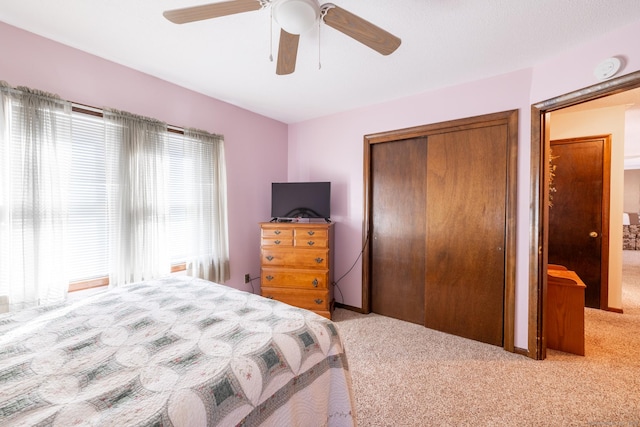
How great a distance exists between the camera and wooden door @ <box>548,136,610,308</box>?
11.1ft

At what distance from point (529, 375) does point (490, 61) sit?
97.0 inches

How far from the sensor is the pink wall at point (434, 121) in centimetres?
203

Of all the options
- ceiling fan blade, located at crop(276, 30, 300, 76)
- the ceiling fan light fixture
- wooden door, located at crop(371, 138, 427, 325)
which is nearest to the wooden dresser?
wooden door, located at crop(371, 138, 427, 325)

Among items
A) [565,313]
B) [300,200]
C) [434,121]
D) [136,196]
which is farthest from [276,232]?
[565,313]

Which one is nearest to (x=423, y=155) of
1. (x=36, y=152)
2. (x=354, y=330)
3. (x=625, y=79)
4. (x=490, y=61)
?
(x=490, y=61)

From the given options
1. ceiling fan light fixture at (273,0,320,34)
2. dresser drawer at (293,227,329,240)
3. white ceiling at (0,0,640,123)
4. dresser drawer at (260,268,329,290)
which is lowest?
dresser drawer at (260,268,329,290)

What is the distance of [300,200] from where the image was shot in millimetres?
3363

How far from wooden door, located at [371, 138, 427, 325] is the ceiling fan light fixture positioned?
196cm

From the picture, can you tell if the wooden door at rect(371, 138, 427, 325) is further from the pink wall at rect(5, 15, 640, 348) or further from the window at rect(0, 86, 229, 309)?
the window at rect(0, 86, 229, 309)

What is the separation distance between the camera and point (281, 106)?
3.27 metres

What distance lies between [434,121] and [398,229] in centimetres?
120

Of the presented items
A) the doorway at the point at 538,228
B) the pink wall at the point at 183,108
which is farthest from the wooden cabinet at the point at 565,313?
the pink wall at the point at 183,108

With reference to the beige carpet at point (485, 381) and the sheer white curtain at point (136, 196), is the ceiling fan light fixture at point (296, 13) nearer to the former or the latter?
the sheer white curtain at point (136, 196)

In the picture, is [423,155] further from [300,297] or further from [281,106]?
[300,297]
